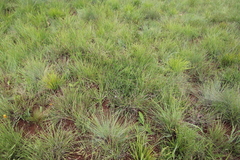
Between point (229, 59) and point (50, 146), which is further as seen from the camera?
point (229, 59)

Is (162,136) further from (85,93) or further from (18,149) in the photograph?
(18,149)

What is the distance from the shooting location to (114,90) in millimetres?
1779

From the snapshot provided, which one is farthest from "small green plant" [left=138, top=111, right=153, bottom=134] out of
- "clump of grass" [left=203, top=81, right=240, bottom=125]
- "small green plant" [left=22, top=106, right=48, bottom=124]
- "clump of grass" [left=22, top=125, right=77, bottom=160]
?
"small green plant" [left=22, top=106, right=48, bottom=124]

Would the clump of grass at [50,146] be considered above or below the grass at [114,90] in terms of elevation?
below

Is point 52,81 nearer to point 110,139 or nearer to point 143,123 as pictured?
point 110,139

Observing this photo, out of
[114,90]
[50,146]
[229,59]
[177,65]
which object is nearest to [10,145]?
[50,146]

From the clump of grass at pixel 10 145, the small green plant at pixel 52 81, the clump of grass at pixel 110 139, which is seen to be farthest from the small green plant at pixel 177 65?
the clump of grass at pixel 10 145

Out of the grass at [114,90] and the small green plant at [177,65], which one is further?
the small green plant at [177,65]

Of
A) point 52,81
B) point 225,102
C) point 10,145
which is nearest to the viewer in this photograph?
point 10,145

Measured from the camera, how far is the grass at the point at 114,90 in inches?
53.0

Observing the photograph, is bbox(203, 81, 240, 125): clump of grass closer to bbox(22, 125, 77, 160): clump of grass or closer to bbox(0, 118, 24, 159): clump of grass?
bbox(22, 125, 77, 160): clump of grass

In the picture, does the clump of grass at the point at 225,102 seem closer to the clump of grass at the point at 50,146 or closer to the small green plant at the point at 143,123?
the small green plant at the point at 143,123

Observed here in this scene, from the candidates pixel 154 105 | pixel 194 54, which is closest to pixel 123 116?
pixel 154 105

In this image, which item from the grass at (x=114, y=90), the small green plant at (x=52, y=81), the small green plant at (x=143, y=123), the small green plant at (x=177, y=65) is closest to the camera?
the grass at (x=114, y=90)
